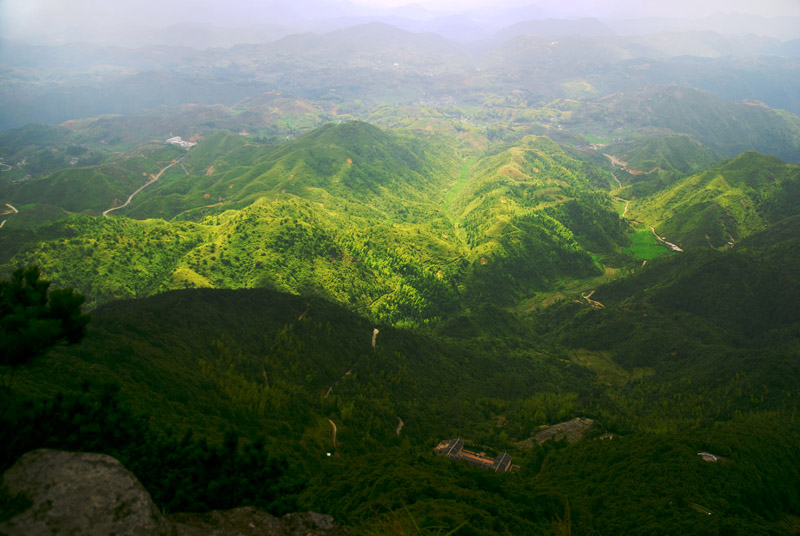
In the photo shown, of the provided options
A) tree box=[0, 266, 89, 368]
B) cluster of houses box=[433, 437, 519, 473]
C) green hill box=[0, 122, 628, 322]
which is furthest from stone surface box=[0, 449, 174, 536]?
green hill box=[0, 122, 628, 322]

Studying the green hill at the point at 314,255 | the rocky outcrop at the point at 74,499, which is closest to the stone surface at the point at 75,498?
the rocky outcrop at the point at 74,499

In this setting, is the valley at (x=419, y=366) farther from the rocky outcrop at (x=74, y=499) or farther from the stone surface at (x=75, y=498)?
the stone surface at (x=75, y=498)

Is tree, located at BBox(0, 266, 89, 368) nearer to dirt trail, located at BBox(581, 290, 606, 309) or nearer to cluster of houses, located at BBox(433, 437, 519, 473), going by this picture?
cluster of houses, located at BBox(433, 437, 519, 473)

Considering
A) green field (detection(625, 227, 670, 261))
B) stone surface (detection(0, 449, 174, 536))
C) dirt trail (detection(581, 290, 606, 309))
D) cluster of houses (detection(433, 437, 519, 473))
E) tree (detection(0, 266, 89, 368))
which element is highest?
tree (detection(0, 266, 89, 368))

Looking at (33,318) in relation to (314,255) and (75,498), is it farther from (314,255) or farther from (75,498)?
(314,255)

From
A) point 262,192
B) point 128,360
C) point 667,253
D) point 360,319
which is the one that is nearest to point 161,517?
point 128,360

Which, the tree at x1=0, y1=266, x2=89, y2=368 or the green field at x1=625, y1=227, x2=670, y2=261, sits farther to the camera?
the green field at x1=625, y1=227, x2=670, y2=261

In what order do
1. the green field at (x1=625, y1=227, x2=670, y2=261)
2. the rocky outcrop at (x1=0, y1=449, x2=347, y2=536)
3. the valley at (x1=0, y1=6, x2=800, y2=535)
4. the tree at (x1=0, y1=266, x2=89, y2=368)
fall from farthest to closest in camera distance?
1. the green field at (x1=625, y1=227, x2=670, y2=261)
2. the valley at (x1=0, y1=6, x2=800, y2=535)
3. the tree at (x1=0, y1=266, x2=89, y2=368)
4. the rocky outcrop at (x1=0, y1=449, x2=347, y2=536)

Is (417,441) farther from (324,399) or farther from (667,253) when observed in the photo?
(667,253)
